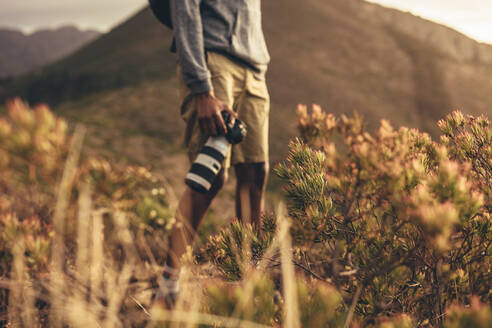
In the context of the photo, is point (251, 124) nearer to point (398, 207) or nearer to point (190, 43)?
point (190, 43)

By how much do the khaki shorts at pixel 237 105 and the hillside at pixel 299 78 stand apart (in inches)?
209

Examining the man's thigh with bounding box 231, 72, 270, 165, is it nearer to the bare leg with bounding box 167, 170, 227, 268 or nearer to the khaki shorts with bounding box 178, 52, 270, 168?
the khaki shorts with bounding box 178, 52, 270, 168

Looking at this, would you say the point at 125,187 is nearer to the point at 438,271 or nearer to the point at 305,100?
the point at 438,271

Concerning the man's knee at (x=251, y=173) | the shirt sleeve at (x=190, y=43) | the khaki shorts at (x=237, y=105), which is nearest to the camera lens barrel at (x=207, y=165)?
the khaki shorts at (x=237, y=105)

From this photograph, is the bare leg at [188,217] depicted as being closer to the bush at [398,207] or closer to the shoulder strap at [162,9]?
the bush at [398,207]

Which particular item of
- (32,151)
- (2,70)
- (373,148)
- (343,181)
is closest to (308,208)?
(343,181)

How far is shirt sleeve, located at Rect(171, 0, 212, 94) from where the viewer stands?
155 centimetres

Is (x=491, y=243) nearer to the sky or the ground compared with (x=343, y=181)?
nearer to the ground

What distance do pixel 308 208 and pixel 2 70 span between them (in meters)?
112

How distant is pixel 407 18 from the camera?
3262 centimetres

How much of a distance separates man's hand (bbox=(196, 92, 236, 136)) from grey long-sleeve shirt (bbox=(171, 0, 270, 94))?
44mm

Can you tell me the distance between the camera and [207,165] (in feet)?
4.78

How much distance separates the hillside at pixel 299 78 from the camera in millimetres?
10453

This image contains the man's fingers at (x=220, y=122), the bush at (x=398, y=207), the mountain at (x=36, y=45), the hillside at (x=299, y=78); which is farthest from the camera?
the mountain at (x=36, y=45)
